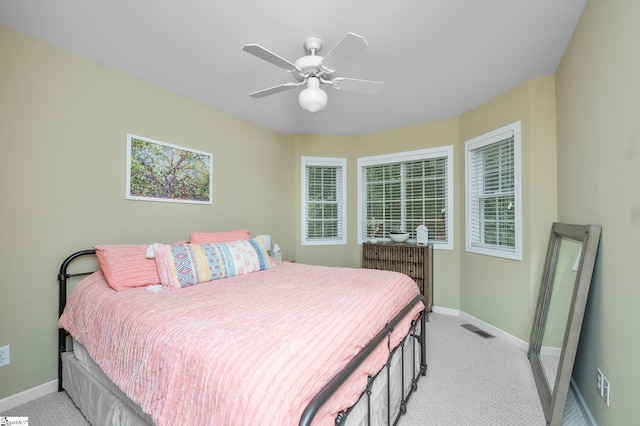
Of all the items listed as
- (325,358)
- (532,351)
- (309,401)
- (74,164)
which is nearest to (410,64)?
(325,358)

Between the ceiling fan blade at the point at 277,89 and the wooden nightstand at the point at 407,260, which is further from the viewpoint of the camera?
the wooden nightstand at the point at 407,260

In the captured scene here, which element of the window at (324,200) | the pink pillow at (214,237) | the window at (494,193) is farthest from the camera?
the window at (324,200)

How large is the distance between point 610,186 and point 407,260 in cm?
247

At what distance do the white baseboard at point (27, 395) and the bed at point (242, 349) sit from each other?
0.24ft

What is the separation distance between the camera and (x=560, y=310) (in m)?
2.10

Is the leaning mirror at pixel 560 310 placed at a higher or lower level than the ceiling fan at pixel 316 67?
lower

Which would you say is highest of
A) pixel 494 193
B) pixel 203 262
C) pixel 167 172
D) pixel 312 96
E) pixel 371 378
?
pixel 312 96

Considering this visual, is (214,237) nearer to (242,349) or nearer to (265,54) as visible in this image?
(265,54)

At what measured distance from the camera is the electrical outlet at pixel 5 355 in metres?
1.93

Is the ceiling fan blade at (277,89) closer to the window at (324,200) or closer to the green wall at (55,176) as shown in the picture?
the green wall at (55,176)

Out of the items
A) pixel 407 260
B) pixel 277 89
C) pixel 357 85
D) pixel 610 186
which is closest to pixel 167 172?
pixel 277 89

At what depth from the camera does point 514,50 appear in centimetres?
227

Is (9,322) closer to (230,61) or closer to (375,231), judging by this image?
(230,61)

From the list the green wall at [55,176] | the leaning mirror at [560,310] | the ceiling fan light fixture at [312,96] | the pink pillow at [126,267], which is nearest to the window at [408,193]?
the leaning mirror at [560,310]
